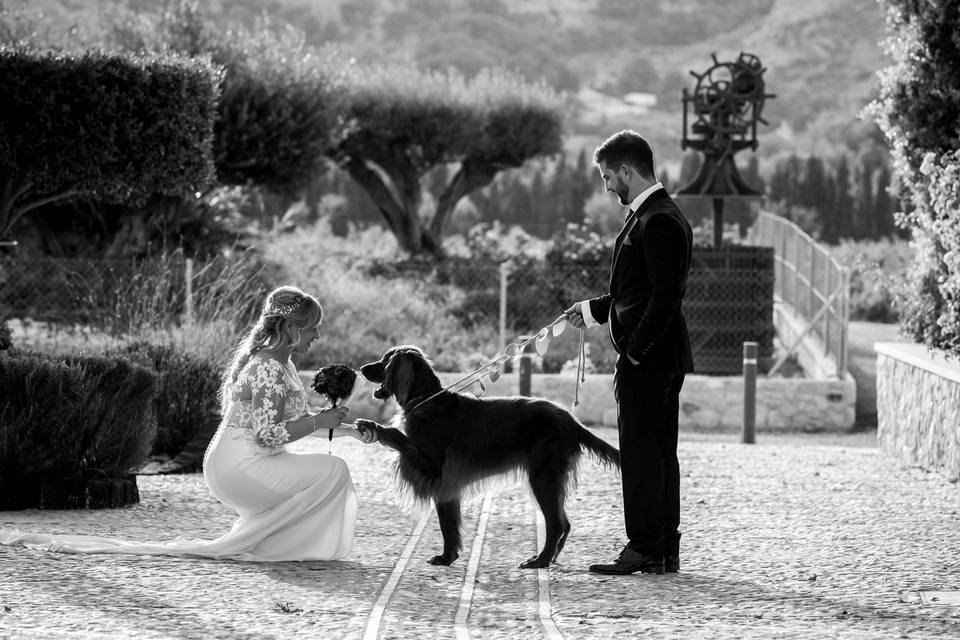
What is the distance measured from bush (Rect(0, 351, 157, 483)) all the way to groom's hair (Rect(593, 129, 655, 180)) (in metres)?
4.15

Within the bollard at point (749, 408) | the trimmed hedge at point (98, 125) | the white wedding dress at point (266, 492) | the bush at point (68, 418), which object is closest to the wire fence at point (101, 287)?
the trimmed hedge at point (98, 125)

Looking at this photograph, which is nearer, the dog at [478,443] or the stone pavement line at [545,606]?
the stone pavement line at [545,606]

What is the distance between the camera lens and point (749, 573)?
7.31 meters

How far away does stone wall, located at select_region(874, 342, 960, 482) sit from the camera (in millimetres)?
11117

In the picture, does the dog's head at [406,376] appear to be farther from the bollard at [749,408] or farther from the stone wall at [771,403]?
the stone wall at [771,403]

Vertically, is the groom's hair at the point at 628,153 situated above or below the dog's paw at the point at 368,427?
above

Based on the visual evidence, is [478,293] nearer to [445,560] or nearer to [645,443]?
[445,560]

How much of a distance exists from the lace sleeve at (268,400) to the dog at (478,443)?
538 millimetres

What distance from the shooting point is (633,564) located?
281 inches

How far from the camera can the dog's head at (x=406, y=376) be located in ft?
24.1

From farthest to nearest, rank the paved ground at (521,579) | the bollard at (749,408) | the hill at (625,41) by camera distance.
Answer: the hill at (625,41)
the bollard at (749,408)
the paved ground at (521,579)

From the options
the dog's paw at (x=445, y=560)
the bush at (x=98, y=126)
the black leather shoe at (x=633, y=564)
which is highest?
the bush at (x=98, y=126)

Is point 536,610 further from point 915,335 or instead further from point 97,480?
point 915,335

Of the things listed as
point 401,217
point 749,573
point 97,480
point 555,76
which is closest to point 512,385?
point 97,480
